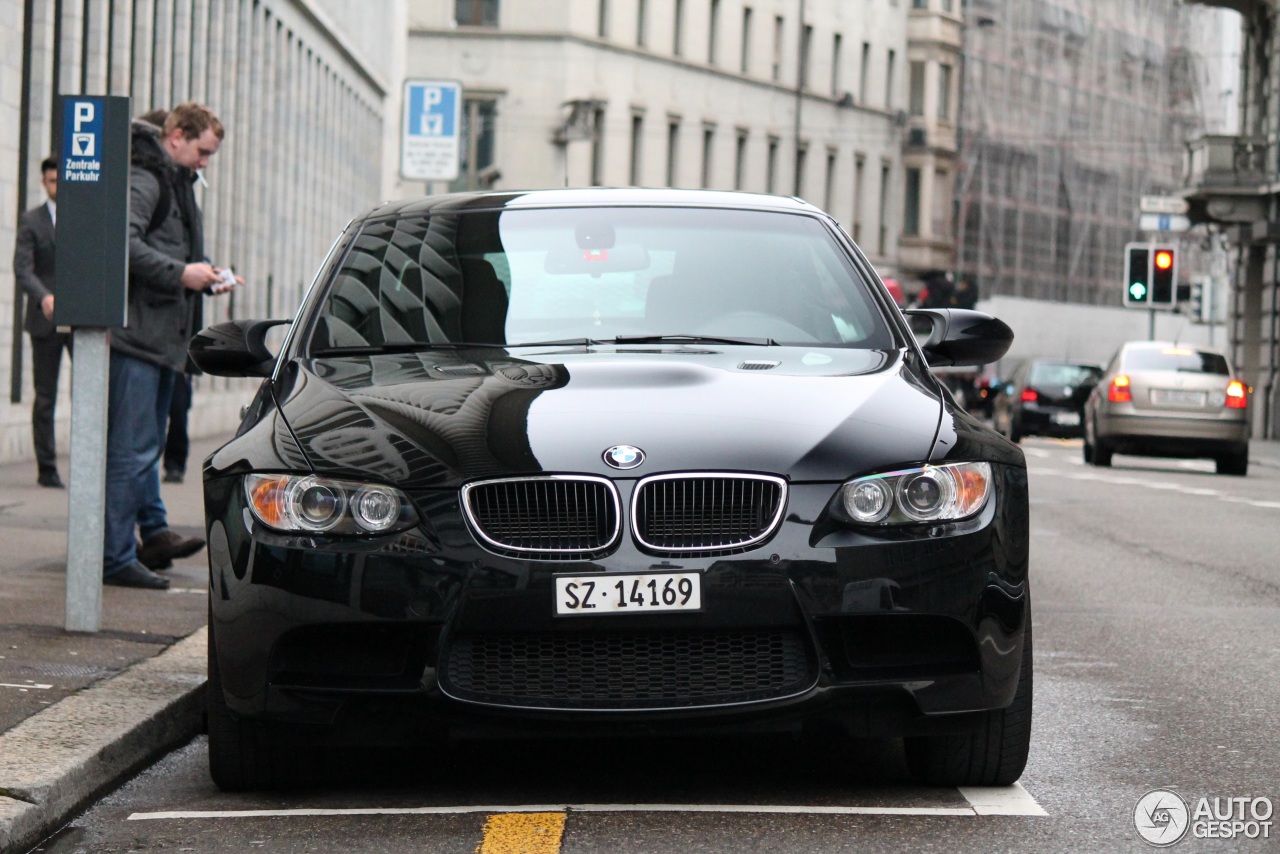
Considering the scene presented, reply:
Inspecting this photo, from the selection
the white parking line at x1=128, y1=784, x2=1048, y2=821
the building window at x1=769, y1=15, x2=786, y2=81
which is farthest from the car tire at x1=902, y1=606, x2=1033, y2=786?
the building window at x1=769, y1=15, x2=786, y2=81

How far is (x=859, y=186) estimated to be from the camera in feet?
243

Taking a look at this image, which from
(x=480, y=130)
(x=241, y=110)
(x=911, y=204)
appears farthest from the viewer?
(x=911, y=204)

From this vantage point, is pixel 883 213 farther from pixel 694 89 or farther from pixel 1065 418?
pixel 1065 418

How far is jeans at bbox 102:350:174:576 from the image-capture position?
343 inches

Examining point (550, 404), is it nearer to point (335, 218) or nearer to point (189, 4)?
point (189, 4)

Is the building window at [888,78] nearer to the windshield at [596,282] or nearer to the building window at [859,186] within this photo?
the building window at [859,186]

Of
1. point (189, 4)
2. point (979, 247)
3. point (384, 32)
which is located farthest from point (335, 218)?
point (979, 247)

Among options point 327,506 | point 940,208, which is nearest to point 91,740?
point 327,506

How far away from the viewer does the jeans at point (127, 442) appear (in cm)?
872

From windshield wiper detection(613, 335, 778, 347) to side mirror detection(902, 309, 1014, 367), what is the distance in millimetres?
548

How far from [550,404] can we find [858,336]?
4.18ft

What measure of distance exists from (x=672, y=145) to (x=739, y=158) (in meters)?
2.98

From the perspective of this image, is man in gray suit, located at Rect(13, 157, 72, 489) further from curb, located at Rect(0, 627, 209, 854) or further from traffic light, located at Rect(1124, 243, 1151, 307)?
traffic light, located at Rect(1124, 243, 1151, 307)

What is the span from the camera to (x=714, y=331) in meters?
6.22
